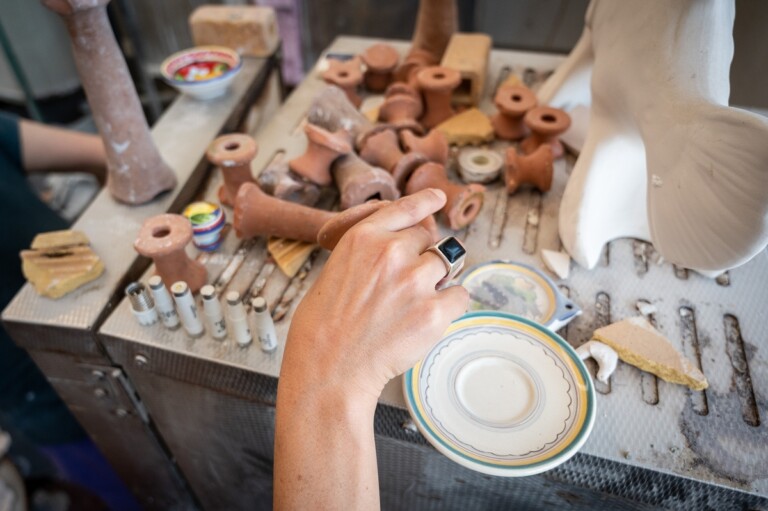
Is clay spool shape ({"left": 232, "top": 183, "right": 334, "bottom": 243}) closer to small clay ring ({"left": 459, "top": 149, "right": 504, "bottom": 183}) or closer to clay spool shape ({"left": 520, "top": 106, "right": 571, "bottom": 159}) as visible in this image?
small clay ring ({"left": 459, "top": 149, "right": 504, "bottom": 183})

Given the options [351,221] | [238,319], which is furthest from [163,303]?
[351,221]

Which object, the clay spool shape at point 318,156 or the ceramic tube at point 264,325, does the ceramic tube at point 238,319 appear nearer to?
the ceramic tube at point 264,325

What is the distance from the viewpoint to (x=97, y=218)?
1194 millimetres

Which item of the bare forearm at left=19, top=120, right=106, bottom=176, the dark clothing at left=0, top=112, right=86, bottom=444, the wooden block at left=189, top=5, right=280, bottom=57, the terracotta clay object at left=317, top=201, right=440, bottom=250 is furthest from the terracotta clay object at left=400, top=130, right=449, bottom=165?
the dark clothing at left=0, top=112, right=86, bottom=444

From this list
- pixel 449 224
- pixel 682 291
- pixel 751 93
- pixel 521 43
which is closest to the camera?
pixel 682 291

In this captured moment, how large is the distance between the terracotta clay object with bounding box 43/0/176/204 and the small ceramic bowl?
0.39m

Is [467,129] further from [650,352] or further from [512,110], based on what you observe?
[650,352]

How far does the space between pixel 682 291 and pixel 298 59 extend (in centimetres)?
212

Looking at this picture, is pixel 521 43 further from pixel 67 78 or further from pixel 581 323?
pixel 67 78

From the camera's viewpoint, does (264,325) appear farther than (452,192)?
No

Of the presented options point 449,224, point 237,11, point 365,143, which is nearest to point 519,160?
point 449,224

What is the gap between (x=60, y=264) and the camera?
3.41ft

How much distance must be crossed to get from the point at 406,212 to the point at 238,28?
1271mm

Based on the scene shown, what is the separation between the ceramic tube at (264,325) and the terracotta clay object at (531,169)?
66 cm
